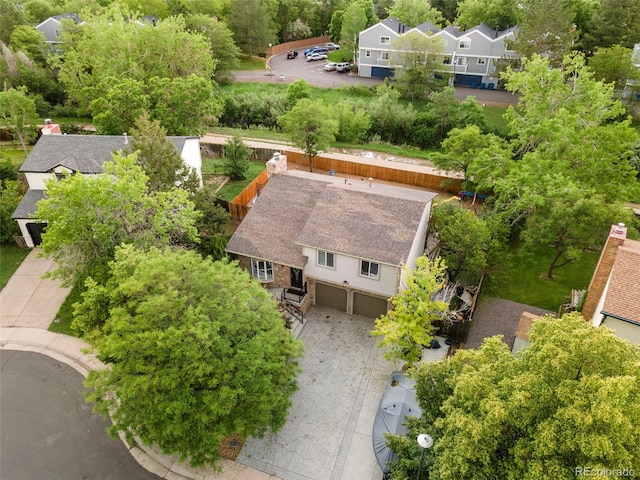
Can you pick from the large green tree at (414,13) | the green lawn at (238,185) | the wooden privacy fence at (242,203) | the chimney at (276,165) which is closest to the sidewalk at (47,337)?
the wooden privacy fence at (242,203)

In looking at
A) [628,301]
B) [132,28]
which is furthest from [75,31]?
[628,301]

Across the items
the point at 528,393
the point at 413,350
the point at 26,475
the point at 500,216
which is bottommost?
the point at 26,475

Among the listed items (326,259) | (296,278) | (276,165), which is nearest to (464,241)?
(326,259)

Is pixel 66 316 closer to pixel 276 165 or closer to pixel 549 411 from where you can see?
pixel 276 165

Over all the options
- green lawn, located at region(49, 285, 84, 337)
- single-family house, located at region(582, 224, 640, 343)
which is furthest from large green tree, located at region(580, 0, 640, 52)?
green lawn, located at region(49, 285, 84, 337)

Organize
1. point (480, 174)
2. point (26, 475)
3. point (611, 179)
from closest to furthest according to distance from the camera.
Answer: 1. point (26, 475)
2. point (611, 179)
3. point (480, 174)

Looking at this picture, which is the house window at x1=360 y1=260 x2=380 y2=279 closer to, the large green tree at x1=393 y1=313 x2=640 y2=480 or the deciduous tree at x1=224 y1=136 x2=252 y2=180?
the large green tree at x1=393 y1=313 x2=640 y2=480

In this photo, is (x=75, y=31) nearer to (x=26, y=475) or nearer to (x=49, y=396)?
(x=49, y=396)
